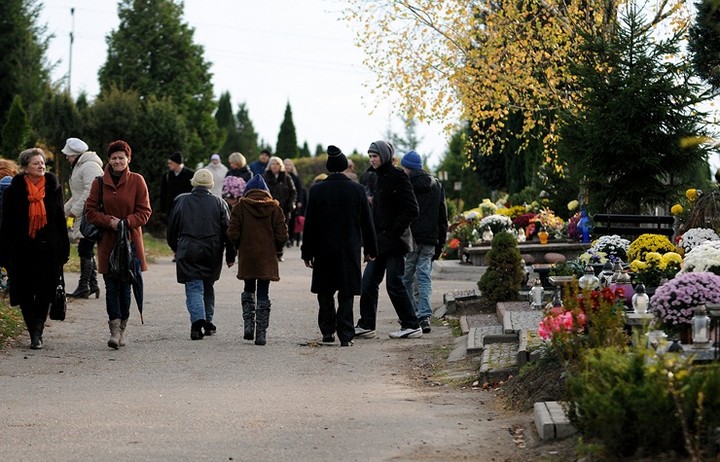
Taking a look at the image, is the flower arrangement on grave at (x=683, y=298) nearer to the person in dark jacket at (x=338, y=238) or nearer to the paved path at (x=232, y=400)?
the paved path at (x=232, y=400)

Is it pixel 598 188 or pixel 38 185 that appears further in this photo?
pixel 598 188

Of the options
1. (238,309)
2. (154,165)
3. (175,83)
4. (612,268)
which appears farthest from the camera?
(175,83)

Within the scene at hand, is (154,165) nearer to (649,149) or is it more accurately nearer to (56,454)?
(649,149)

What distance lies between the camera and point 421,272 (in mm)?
13719

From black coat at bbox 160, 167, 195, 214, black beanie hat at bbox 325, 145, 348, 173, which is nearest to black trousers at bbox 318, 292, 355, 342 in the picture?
black beanie hat at bbox 325, 145, 348, 173

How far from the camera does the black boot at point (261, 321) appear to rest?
497 inches

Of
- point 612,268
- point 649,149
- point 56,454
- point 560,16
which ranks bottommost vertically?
point 56,454

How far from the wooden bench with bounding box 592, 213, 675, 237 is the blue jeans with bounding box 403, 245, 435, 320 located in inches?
101

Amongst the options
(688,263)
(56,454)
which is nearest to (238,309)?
(688,263)

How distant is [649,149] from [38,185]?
24.8ft

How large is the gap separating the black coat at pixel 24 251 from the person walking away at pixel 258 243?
1701 millimetres

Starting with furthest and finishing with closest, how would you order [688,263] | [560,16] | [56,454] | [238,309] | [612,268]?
[560,16] < [238,309] < [612,268] < [688,263] < [56,454]

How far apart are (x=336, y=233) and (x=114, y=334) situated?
88.6 inches

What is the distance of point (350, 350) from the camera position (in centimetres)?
1234
